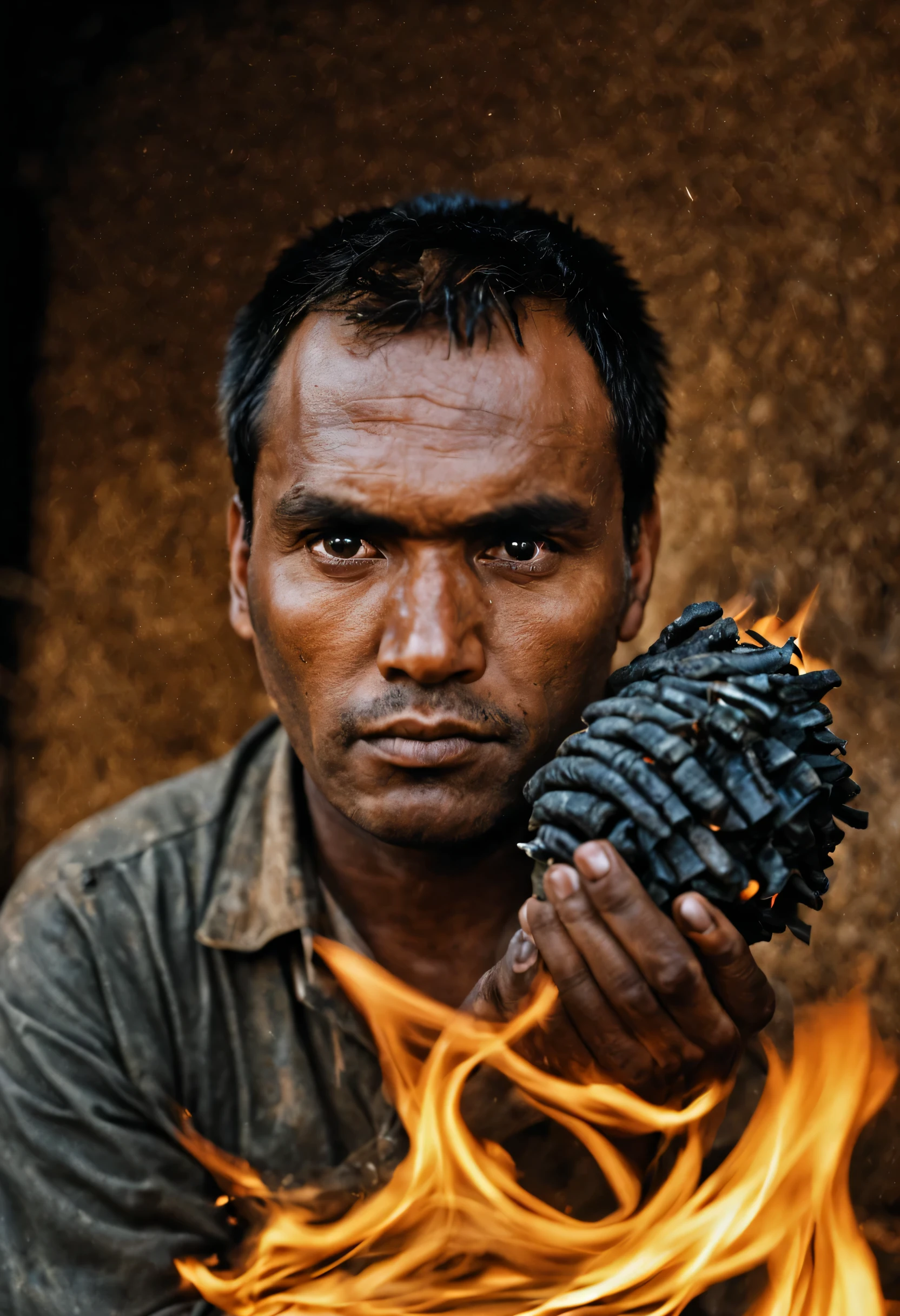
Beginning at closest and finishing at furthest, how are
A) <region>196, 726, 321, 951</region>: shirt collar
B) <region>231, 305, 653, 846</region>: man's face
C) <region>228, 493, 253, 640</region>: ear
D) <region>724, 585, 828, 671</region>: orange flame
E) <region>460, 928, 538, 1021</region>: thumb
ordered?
<region>460, 928, 538, 1021</region>: thumb
<region>231, 305, 653, 846</region>: man's face
<region>196, 726, 321, 951</region>: shirt collar
<region>228, 493, 253, 640</region>: ear
<region>724, 585, 828, 671</region>: orange flame

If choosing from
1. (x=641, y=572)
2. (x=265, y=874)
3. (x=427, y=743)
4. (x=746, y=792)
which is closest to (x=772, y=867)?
(x=746, y=792)

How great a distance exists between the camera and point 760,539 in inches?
93.2

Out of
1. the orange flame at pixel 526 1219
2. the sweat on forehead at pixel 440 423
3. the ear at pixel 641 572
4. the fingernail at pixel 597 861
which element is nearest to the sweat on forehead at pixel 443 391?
the sweat on forehead at pixel 440 423

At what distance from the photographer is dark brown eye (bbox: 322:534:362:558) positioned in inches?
59.4

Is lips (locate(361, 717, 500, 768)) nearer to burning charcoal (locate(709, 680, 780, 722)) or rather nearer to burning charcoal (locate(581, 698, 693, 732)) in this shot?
burning charcoal (locate(581, 698, 693, 732))

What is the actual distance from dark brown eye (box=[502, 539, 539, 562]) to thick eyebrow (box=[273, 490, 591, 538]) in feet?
0.05

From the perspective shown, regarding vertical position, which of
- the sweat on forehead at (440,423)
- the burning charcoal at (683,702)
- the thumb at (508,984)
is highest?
the sweat on forehead at (440,423)

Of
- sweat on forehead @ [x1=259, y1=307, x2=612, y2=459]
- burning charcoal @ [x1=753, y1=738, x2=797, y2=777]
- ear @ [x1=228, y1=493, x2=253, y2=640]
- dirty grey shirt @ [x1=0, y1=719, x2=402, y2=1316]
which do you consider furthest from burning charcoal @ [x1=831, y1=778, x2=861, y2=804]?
ear @ [x1=228, y1=493, x2=253, y2=640]

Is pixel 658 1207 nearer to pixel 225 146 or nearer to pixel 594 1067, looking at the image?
pixel 594 1067

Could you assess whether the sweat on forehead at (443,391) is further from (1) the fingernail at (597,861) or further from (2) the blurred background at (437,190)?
(2) the blurred background at (437,190)

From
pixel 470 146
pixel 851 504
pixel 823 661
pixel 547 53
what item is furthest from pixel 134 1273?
pixel 547 53

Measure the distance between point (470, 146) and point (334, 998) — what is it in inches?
74.6

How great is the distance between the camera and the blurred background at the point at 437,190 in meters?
2.23

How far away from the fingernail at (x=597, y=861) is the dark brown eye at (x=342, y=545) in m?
0.58
